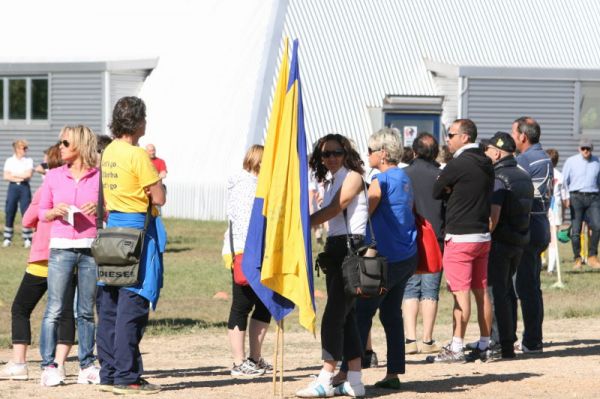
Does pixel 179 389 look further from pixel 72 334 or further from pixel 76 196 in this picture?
pixel 76 196

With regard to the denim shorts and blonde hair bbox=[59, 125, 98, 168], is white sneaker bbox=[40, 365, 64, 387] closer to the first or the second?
blonde hair bbox=[59, 125, 98, 168]

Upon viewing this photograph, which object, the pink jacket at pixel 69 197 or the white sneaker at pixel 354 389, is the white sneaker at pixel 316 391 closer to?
the white sneaker at pixel 354 389

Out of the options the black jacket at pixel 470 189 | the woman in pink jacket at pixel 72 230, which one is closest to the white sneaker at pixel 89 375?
the woman in pink jacket at pixel 72 230

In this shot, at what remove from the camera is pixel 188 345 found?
13945 mm

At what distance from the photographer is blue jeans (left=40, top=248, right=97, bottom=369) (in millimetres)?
10727

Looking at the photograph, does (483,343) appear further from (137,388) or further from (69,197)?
(69,197)

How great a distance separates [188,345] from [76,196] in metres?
3.54

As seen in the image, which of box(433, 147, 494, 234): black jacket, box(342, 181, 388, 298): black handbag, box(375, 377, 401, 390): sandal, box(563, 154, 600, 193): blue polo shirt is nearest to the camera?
box(342, 181, 388, 298): black handbag

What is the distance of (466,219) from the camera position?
11.9m

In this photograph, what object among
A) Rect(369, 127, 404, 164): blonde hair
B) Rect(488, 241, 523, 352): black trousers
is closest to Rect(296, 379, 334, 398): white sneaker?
Rect(369, 127, 404, 164): blonde hair

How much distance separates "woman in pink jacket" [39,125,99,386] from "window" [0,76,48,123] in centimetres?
2718

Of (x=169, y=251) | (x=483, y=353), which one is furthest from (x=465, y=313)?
(x=169, y=251)

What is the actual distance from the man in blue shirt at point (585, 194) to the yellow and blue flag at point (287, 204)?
1333cm

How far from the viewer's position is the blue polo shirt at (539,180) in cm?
1309
